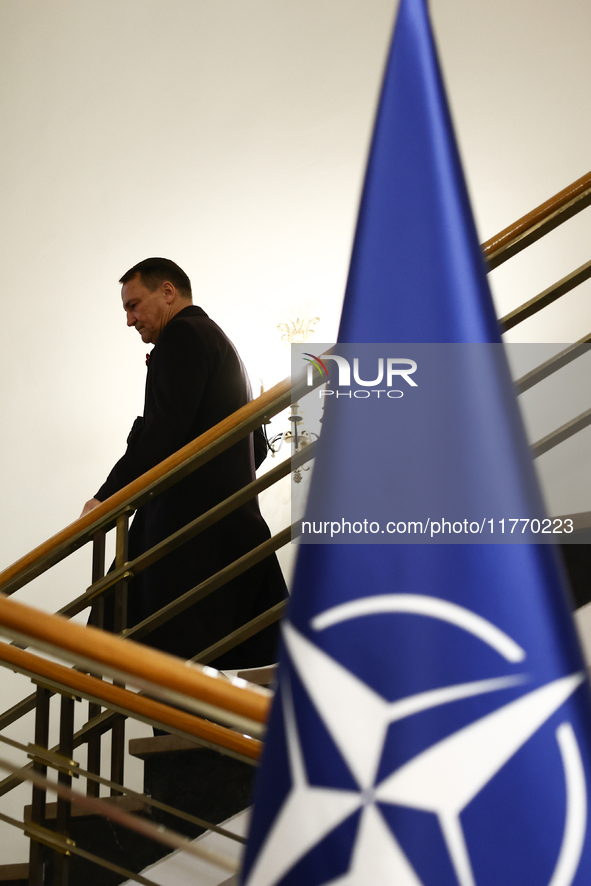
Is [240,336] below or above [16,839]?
above

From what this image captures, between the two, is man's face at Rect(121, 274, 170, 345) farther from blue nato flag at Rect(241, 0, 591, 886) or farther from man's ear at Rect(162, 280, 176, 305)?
blue nato flag at Rect(241, 0, 591, 886)

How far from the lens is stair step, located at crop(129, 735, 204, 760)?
1.73 metres

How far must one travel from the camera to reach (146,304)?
214cm

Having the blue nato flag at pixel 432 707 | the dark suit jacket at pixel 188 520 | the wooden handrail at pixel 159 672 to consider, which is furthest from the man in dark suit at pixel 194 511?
the blue nato flag at pixel 432 707

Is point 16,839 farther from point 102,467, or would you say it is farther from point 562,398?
point 562,398

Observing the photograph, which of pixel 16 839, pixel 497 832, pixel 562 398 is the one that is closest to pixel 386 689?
pixel 497 832

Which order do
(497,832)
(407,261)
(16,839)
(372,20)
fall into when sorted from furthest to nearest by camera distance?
1. (372,20)
2. (16,839)
3. (407,261)
4. (497,832)

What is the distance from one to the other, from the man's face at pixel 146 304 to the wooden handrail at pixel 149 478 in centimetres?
51

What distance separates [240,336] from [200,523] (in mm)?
2238

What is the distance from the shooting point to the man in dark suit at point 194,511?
1.86 m

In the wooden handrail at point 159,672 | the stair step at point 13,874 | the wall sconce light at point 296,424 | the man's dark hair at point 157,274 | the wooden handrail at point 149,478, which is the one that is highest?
the wall sconce light at point 296,424

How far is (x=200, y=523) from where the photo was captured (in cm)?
176

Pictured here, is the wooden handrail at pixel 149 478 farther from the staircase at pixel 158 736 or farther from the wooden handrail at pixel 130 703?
the wooden handrail at pixel 130 703

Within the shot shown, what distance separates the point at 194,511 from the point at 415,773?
1455 mm
